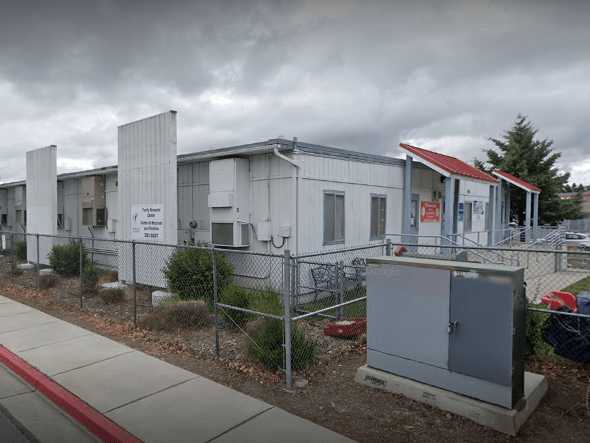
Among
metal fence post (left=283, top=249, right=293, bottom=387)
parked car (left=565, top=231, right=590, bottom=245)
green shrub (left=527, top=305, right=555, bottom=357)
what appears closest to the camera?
metal fence post (left=283, top=249, right=293, bottom=387)

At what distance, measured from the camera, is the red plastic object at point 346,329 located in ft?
22.4

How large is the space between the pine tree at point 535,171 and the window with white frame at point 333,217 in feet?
85.6

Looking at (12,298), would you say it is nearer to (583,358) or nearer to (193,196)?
(193,196)

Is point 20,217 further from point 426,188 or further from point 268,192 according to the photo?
point 426,188

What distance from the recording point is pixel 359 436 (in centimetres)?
390

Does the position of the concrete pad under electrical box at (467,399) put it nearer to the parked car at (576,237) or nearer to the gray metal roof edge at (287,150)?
the gray metal roof edge at (287,150)

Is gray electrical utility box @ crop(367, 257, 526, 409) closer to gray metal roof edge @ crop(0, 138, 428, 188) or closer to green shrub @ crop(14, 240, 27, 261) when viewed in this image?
gray metal roof edge @ crop(0, 138, 428, 188)

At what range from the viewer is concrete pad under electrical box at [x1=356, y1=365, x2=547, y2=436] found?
3.91 meters

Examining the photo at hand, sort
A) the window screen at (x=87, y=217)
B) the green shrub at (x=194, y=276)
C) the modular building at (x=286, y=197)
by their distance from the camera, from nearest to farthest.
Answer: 1. the green shrub at (x=194, y=276)
2. the modular building at (x=286, y=197)
3. the window screen at (x=87, y=217)

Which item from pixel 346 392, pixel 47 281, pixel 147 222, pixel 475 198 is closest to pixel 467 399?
pixel 346 392

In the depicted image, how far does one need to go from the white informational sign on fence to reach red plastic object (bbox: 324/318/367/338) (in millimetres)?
5028

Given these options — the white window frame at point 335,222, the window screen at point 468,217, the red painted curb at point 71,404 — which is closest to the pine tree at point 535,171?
the window screen at point 468,217

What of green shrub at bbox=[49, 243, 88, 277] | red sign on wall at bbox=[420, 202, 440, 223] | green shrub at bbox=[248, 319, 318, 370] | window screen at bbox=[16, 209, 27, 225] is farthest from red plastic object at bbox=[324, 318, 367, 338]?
window screen at bbox=[16, 209, 27, 225]

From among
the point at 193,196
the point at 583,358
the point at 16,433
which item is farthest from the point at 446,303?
the point at 193,196
